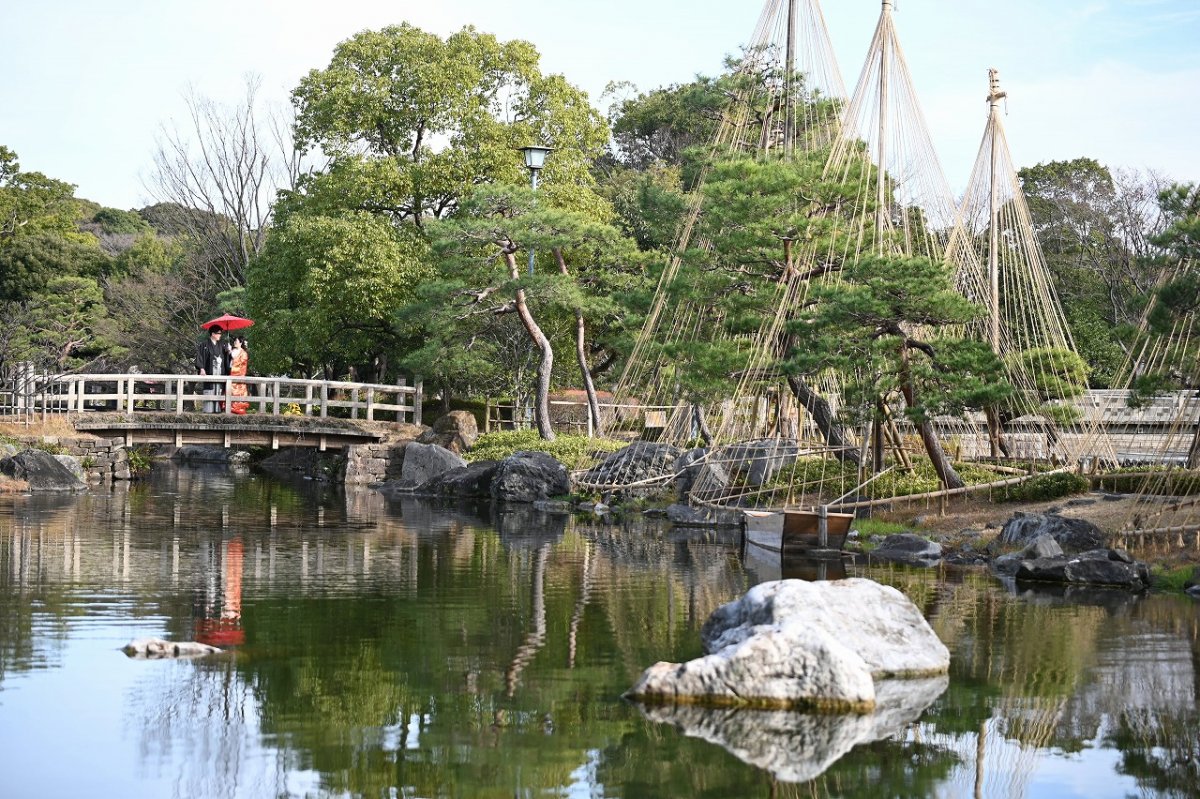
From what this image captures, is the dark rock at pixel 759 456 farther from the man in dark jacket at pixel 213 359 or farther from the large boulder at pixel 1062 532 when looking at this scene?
the man in dark jacket at pixel 213 359

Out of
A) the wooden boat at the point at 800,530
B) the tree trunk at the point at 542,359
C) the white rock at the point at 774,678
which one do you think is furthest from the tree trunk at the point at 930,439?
the tree trunk at the point at 542,359

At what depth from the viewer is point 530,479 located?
28.3 m

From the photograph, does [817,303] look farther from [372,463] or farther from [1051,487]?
[372,463]

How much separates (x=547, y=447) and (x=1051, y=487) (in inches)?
522

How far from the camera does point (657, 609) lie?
13.8 m

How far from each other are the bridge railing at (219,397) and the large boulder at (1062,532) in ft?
64.9

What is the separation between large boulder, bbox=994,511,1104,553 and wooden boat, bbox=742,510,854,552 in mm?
2169

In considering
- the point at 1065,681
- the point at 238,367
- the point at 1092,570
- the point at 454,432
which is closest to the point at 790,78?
the point at 1092,570

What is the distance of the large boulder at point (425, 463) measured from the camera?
1236 inches

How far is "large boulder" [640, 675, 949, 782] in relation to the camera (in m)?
8.24

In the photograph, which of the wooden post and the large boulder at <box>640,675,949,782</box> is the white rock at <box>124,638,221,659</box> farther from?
the wooden post

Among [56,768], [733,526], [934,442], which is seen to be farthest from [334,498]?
[56,768]

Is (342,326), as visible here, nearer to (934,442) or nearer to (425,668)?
(934,442)

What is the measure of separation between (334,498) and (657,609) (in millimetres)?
16959
